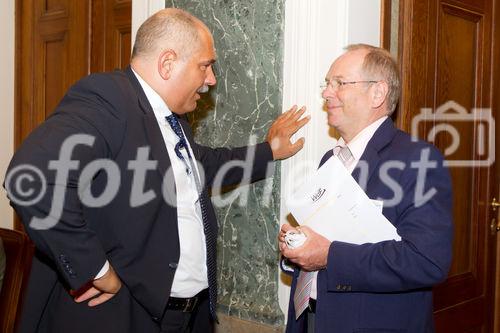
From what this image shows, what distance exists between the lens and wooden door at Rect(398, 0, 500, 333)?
7.66 ft

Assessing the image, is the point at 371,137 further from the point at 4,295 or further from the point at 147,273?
the point at 4,295

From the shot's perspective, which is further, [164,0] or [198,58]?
[164,0]

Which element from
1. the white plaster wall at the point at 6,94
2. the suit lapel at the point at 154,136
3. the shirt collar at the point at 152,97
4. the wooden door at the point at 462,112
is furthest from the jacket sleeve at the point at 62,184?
the white plaster wall at the point at 6,94

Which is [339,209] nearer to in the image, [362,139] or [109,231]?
[362,139]

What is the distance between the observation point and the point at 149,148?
1.78m

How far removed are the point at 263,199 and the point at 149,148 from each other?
74 cm

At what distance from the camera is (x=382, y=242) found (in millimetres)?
1639

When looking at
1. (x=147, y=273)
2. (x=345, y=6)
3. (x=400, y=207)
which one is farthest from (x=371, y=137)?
(x=147, y=273)

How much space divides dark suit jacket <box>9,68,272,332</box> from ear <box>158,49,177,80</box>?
0.10m

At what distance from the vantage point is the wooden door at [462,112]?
233cm

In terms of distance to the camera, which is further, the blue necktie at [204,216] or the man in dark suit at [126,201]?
the blue necktie at [204,216]
